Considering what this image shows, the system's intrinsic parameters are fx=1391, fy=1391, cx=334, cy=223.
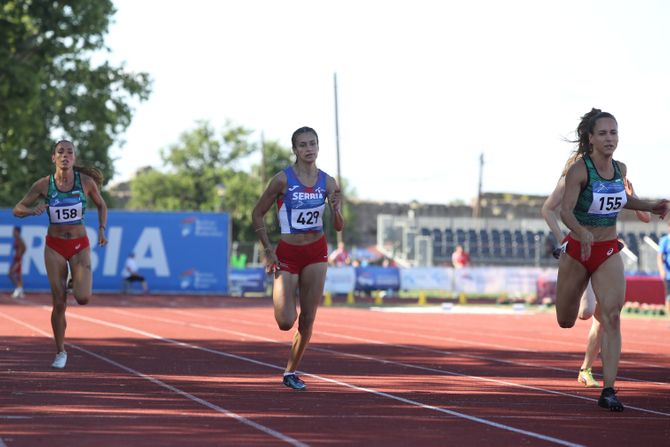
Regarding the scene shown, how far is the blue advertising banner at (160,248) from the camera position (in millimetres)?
41094

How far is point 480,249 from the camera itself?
66.3 metres

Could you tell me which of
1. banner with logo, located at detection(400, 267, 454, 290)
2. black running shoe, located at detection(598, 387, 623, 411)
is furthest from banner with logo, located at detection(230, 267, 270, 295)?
black running shoe, located at detection(598, 387, 623, 411)

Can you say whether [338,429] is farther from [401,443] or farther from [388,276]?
[388,276]

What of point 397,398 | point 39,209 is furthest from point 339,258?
point 397,398

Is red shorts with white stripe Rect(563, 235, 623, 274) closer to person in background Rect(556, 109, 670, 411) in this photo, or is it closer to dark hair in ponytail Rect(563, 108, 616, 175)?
person in background Rect(556, 109, 670, 411)

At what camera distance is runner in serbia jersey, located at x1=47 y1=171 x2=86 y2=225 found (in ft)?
43.8

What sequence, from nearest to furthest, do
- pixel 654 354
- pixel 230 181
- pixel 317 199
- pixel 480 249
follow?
pixel 317 199
pixel 654 354
pixel 480 249
pixel 230 181

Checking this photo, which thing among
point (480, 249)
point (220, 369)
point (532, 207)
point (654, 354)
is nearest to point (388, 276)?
point (480, 249)

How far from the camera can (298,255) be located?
37.3 feet

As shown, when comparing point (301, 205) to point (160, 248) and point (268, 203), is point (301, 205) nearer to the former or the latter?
point (268, 203)

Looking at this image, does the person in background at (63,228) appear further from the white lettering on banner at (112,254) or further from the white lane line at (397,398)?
the white lettering on banner at (112,254)

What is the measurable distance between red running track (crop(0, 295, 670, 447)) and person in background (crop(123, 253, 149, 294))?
18286mm

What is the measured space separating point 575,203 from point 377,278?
112 ft

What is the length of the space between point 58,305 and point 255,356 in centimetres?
307
